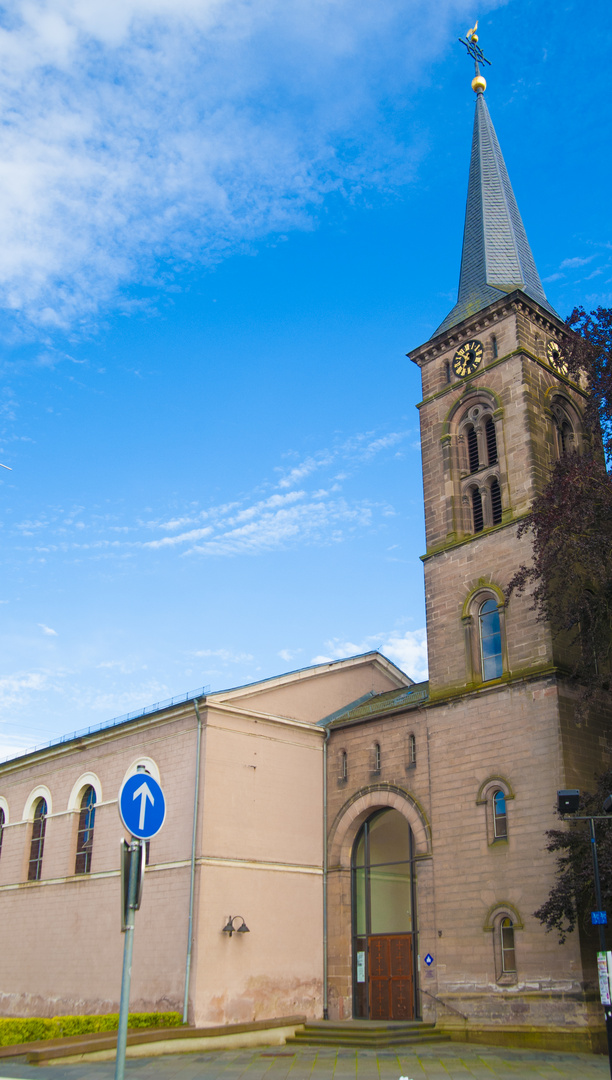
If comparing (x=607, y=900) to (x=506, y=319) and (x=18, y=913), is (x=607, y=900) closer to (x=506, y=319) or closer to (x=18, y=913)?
(x=506, y=319)

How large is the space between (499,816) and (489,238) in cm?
2078

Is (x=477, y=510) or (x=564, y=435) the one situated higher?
(x=564, y=435)

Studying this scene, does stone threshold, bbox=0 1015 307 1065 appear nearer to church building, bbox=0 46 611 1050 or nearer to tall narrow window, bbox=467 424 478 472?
church building, bbox=0 46 611 1050

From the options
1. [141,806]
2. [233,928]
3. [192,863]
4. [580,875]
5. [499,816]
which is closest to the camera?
[141,806]

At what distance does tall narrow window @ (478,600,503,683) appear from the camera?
81.6 feet

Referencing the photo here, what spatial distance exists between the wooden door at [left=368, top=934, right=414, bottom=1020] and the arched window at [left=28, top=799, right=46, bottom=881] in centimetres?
1351

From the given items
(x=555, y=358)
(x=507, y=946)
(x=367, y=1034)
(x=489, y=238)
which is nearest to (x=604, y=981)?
(x=507, y=946)

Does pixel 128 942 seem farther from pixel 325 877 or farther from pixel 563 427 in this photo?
pixel 563 427

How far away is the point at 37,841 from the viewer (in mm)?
33469

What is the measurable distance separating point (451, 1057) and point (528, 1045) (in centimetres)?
224

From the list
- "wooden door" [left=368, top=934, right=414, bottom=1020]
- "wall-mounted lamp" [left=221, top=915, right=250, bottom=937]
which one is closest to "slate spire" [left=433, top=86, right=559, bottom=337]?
"wooden door" [left=368, top=934, right=414, bottom=1020]

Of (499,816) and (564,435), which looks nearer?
(499,816)

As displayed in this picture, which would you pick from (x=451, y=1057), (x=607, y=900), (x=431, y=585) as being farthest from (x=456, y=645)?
(x=451, y=1057)

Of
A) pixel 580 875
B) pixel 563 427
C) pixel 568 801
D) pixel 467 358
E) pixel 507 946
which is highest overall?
pixel 467 358
